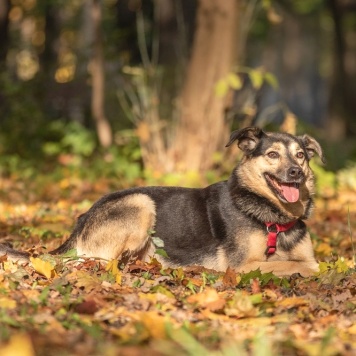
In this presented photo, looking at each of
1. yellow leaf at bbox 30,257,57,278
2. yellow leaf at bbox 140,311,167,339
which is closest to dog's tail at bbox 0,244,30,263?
yellow leaf at bbox 30,257,57,278

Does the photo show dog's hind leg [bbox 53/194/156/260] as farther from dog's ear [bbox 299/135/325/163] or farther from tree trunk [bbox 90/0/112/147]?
tree trunk [bbox 90/0/112/147]

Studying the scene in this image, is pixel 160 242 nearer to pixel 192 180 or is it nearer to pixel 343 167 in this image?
pixel 192 180

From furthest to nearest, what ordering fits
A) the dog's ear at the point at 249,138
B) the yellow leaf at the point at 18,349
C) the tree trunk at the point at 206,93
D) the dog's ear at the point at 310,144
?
the tree trunk at the point at 206,93
the dog's ear at the point at 310,144
the dog's ear at the point at 249,138
the yellow leaf at the point at 18,349

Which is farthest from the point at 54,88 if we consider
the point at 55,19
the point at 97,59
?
the point at 55,19

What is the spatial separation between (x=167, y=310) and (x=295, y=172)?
2.38 metres

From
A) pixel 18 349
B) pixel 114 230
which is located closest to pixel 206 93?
pixel 114 230

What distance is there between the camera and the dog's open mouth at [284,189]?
7711 mm

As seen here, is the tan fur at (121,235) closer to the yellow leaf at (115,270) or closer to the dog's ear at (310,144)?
the yellow leaf at (115,270)

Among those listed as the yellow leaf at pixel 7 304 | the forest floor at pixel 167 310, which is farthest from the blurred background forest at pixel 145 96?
the yellow leaf at pixel 7 304

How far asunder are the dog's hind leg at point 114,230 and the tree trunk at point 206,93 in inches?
244

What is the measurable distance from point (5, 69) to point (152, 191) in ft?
38.8

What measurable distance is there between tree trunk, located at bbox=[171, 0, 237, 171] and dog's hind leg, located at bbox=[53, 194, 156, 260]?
621cm

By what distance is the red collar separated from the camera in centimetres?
758

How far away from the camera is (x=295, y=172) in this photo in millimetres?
7547
